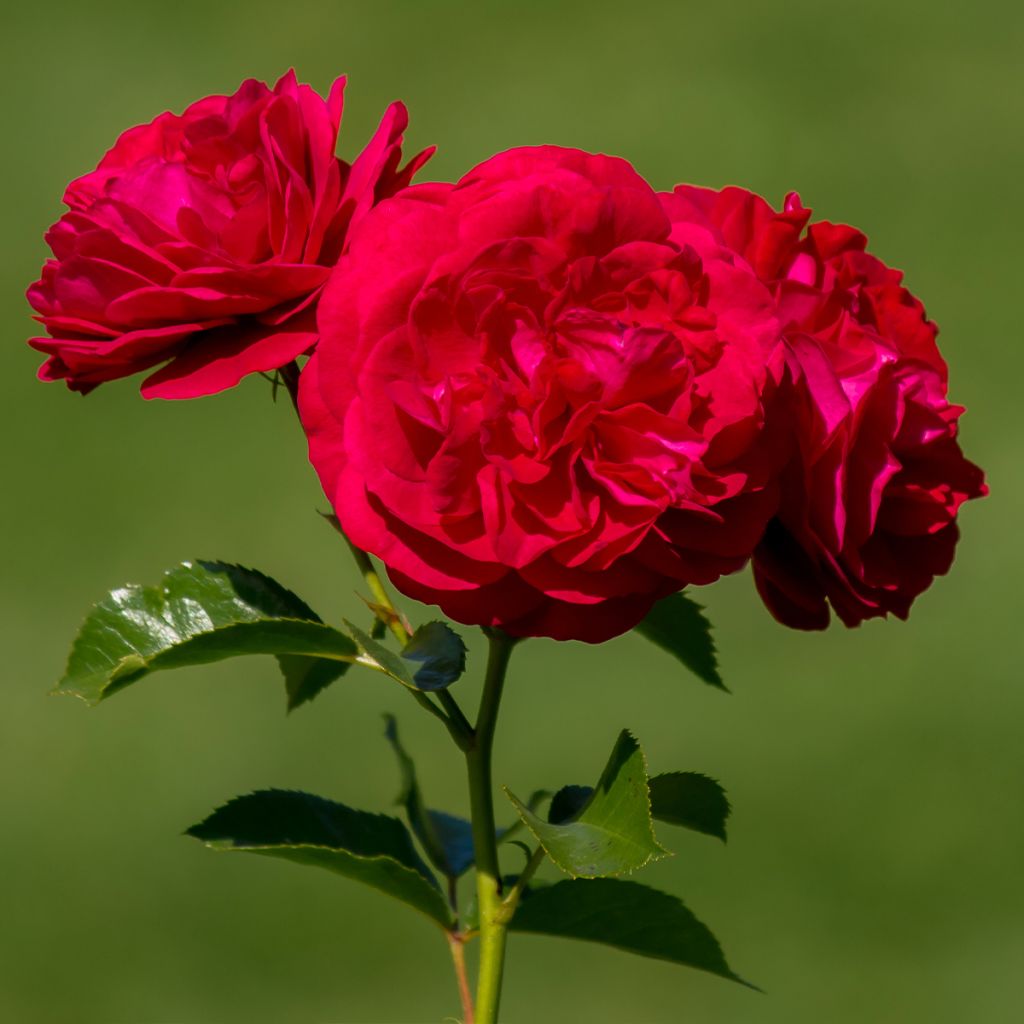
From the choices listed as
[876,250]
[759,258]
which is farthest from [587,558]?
[876,250]

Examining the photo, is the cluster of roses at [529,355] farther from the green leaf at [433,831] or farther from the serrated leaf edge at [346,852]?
the green leaf at [433,831]

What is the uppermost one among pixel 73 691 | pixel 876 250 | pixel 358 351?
pixel 876 250

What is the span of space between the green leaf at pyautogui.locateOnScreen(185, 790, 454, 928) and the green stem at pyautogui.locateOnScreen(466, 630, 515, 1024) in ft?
0.08

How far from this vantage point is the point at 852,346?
53 cm

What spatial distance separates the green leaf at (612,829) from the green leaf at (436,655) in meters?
0.05

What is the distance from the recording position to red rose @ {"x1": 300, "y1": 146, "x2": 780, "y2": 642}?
1.56 ft

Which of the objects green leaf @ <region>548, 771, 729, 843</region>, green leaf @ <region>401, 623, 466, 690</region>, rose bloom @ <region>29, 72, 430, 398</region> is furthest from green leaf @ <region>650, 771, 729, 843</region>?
rose bloom @ <region>29, 72, 430, 398</region>

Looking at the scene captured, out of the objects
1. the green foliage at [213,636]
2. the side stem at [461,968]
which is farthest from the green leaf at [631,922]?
the green foliage at [213,636]

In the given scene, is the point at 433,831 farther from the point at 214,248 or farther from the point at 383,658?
the point at 214,248

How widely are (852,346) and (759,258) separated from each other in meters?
0.04

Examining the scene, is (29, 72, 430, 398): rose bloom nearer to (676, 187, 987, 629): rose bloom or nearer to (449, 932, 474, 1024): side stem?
(676, 187, 987, 629): rose bloom

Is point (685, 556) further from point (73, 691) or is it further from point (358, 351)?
point (73, 691)

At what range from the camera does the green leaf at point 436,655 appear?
536mm

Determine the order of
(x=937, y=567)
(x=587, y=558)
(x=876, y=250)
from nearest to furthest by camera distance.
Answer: (x=587, y=558), (x=937, y=567), (x=876, y=250)
